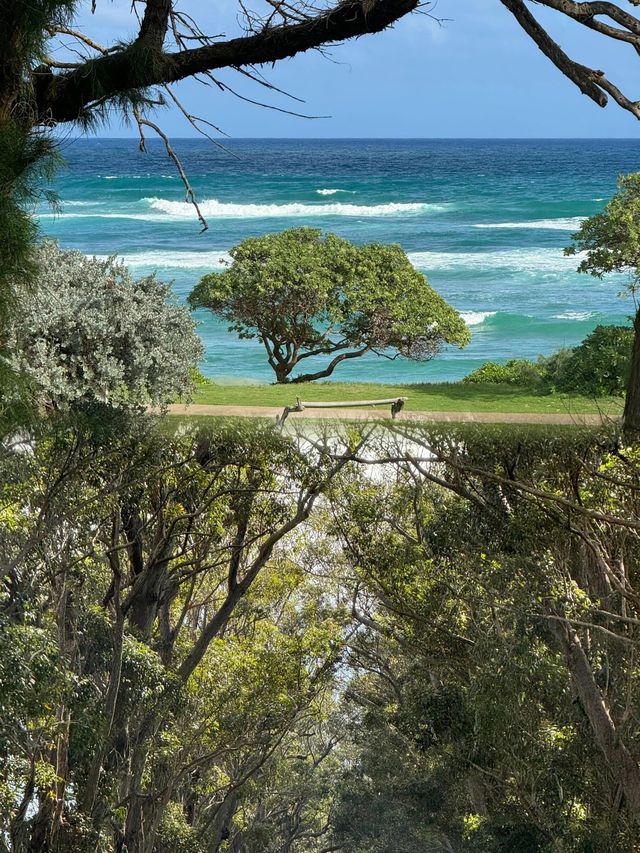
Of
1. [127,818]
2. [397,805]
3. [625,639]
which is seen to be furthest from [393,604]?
[397,805]

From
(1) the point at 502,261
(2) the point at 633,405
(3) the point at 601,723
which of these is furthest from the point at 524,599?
(1) the point at 502,261

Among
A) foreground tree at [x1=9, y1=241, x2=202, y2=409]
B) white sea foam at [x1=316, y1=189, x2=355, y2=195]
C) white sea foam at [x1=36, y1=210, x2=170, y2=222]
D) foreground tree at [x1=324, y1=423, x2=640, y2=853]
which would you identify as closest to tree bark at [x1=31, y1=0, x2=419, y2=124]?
foreground tree at [x1=9, y1=241, x2=202, y2=409]

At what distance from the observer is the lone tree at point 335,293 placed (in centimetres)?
1185

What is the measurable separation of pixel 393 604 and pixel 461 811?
2.12 metres

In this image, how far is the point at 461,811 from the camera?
21.5 ft

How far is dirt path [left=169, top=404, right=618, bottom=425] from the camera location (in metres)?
4.89

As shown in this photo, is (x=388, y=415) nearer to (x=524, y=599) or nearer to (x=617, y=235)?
(x=524, y=599)

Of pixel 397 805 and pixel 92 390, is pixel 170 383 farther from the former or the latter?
pixel 397 805

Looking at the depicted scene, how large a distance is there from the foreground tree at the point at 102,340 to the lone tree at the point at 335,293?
6470mm

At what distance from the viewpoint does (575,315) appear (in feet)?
69.3

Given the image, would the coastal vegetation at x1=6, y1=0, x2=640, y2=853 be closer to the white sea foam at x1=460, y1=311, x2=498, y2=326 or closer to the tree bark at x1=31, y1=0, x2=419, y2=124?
the tree bark at x1=31, y1=0, x2=419, y2=124

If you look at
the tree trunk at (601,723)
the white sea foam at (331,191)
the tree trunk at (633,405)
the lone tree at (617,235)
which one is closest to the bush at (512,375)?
the lone tree at (617,235)

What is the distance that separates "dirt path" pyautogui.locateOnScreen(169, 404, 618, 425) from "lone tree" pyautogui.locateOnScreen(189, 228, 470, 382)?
633 cm

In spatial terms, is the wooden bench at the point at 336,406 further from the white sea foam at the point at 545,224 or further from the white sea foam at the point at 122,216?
the white sea foam at the point at 545,224
